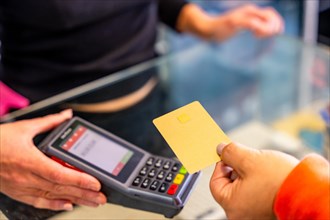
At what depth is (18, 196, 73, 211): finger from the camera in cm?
60

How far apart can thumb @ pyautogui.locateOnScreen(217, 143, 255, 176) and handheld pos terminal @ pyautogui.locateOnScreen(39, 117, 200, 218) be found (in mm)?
60

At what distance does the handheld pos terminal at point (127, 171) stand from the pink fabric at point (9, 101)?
258mm

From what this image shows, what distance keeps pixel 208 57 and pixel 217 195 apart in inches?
28.0

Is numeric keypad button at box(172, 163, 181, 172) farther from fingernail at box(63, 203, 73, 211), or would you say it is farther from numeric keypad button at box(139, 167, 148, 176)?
fingernail at box(63, 203, 73, 211)

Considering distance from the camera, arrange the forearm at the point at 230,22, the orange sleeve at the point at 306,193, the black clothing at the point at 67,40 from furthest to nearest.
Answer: the forearm at the point at 230,22, the black clothing at the point at 67,40, the orange sleeve at the point at 306,193

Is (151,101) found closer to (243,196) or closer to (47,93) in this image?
(47,93)

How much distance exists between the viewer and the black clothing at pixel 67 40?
0.81 meters

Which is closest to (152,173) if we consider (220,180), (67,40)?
(220,180)

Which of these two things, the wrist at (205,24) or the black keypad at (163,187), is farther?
the wrist at (205,24)

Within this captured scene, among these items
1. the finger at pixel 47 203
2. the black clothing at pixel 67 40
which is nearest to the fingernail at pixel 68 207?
the finger at pixel 47 203

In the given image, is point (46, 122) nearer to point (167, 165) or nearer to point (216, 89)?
point (167, 165)

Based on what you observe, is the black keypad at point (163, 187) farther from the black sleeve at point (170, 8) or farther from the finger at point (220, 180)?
the black sleeve at point (170, 8)

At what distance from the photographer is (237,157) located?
1.57 ft

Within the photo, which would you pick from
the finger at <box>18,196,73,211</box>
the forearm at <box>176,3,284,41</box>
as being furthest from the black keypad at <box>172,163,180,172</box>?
the forearm at <box>176,3,284,41</box>
